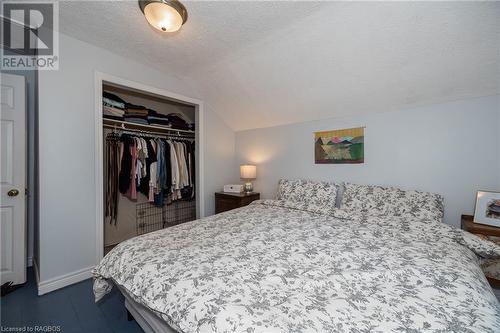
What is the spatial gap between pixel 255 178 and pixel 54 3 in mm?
2959

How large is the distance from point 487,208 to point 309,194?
5.11 ft

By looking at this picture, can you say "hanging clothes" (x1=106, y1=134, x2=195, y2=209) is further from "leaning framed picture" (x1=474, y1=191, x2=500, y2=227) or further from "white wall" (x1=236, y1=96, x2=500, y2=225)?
"leaning framed picture" (x1=474, y1=191, x2=500, y2=227)

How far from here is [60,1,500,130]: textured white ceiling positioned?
1.55 m

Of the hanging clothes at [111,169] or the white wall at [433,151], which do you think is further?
the hanging clothes at [111,169]

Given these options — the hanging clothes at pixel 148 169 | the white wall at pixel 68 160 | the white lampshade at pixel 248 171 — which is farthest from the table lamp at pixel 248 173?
the white wall at pixel 68 160

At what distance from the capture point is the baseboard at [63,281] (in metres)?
1.83

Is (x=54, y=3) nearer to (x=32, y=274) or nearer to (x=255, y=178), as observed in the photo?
(x=32, y=274)

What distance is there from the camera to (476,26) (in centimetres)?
149

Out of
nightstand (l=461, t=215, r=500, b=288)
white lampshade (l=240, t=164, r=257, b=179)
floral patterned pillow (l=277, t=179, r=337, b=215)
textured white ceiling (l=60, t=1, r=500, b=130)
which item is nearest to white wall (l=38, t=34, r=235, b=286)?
textured white ceiling (l=60, t=1, r=500, b=130)

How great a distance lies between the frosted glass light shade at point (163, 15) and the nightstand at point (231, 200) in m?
2.23

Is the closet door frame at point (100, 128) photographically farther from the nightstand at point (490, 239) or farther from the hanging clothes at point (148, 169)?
the nightstand at point (490, 239)

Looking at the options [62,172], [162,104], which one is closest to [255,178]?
[162,104]

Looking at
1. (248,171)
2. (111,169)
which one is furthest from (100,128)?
(248,171)

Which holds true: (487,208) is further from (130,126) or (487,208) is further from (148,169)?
(130,126)
